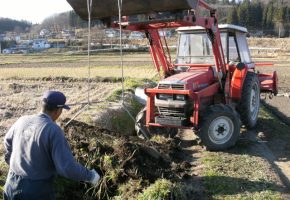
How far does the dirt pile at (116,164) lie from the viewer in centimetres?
581

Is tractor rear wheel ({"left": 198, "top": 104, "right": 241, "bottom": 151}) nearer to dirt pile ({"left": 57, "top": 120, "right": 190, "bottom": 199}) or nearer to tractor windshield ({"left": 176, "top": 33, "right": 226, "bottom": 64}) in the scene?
dirt pile ({"left": 57, "top": 120, "right": 190, "bottom": 199})

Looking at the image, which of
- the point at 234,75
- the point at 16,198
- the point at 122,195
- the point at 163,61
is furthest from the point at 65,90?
the point at 16,198

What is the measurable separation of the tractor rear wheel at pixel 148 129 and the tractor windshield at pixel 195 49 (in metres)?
1.80

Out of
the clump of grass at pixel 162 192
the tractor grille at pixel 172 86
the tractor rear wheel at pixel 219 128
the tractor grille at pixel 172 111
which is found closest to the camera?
the clump of grass at pixel 162 192

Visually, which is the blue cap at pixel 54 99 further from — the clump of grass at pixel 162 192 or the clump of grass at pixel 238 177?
the clump of grass at pixel 238 177

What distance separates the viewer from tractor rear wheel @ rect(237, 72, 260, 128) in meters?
9.16

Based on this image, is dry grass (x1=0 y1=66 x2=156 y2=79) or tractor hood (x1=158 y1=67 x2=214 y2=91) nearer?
tractor hood (x1=158 y1=67 x2=214 y2=91)

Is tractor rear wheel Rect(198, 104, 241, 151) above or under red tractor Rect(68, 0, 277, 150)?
under

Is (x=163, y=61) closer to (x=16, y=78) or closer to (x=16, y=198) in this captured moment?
(x=16, y=198)

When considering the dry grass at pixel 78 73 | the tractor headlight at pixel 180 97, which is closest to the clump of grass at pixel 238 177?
the tractor headlight at pixel 180 97

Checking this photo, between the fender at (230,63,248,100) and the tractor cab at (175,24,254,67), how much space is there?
0.57m

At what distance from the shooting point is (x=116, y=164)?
20.1ft

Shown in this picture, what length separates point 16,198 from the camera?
4.12 metres

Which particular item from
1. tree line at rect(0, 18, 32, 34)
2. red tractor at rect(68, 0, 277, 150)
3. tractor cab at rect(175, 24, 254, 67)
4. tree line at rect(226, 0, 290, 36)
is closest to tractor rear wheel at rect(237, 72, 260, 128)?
red tractor at rect(68, 0, 277, 150)
